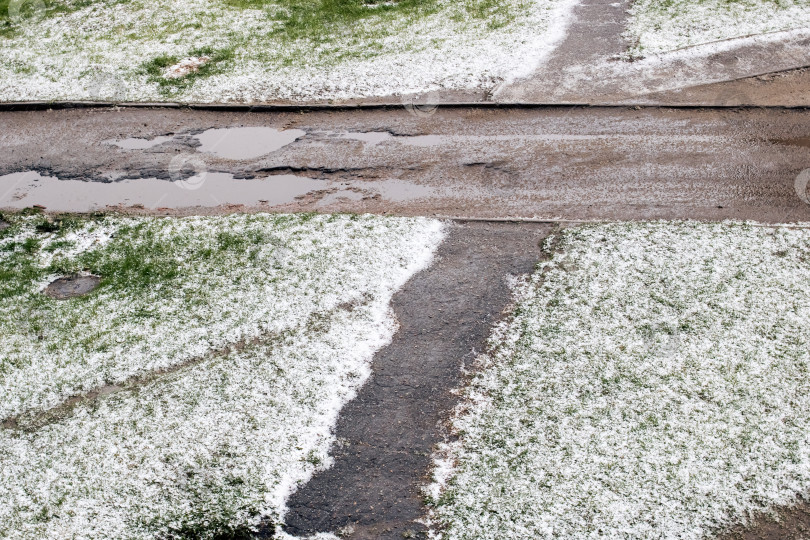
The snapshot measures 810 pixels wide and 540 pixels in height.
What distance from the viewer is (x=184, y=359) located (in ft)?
22.9

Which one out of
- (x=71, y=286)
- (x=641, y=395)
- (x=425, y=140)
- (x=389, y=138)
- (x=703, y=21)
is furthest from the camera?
(x=703, y=21)

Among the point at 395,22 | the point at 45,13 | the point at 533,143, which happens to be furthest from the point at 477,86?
the point at 45,13

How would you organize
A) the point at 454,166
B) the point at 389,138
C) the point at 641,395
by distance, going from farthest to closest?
the point at 389,138, the point at 454,166, the point at 641,395

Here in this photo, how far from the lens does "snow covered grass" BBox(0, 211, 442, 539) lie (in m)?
5.83

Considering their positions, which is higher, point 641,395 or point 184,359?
point 184,359

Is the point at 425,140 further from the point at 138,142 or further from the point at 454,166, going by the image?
the point at 138,142

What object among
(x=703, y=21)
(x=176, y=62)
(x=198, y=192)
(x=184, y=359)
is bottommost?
(x=184, y=359)

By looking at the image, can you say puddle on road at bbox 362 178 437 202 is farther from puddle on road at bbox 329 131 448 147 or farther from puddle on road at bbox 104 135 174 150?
puddle on road at bbox 104 135 174 150

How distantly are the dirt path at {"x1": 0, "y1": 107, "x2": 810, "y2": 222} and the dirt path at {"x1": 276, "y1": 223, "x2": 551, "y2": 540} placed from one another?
0.78m

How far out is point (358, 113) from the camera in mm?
10398

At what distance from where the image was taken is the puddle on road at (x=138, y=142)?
10281 mm

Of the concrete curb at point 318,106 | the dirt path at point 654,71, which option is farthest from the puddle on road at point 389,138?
the dirt path at point 654,71

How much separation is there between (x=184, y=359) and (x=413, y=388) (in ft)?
7.81

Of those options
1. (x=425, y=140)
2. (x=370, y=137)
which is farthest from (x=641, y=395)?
(x=370, y=137)
